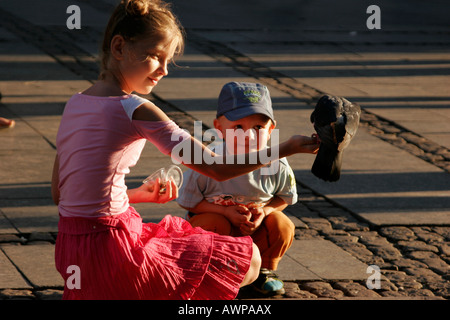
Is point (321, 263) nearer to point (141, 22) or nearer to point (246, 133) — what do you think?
point (246, 133)

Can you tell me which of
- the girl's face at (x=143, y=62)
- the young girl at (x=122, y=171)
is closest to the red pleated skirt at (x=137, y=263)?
the young girl at (x=122, y=171)

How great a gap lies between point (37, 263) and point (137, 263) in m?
1.45

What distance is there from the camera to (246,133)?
3994mm

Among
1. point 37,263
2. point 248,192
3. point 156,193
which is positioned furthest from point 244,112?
point 37,263

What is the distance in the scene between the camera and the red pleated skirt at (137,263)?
10.4 ft

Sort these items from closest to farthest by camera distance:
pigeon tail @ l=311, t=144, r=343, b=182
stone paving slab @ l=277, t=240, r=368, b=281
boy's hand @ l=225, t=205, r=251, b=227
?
pigeon tail @ l=311, t=144, r=343, b=182, boy's hand @ l=225, t=205, r=251, b=227, stone paving slab @ l=277, t=240, r=368, b=281

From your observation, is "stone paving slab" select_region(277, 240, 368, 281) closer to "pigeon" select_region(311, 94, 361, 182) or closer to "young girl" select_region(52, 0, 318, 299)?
"young girl" select_region(52, 0, 318, 299)

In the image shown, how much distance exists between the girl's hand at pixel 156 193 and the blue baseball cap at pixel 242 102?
1.93 ft

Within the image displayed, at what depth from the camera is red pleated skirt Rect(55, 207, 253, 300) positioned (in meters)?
3.17

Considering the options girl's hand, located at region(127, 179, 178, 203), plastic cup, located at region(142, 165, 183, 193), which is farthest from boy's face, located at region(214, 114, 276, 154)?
girl's hand, located at region(127, 179, 178, 203)

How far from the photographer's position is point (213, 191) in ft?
13.6

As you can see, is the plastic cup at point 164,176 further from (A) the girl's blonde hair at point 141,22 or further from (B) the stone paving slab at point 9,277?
(B) the stone paving slab at point 9,277

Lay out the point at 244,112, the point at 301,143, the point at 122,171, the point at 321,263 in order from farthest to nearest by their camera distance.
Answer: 1. the point at 321,263
2. the point at 244,112
3. the point at 122,171
4. the point at 301,143
